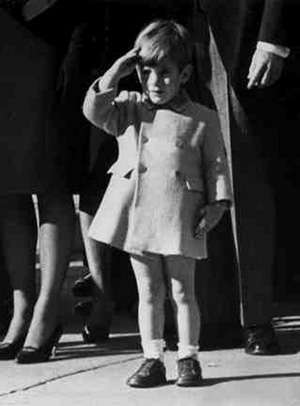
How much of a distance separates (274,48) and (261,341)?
119 centimetres

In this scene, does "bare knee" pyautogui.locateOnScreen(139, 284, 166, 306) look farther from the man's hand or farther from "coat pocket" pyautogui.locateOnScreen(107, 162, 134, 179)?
the man's hand

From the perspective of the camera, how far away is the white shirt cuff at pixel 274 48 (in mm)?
5082

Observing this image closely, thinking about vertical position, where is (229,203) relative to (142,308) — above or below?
above

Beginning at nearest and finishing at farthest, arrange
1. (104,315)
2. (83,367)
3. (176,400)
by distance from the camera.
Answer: (176,400) → (83,367) → (104,315)

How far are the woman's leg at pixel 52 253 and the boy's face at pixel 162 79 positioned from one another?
818mm

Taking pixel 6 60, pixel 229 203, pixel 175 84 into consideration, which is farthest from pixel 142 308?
pixel 6 60

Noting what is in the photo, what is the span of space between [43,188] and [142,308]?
0.76 m

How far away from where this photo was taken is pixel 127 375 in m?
5.09

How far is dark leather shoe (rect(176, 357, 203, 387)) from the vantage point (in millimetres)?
4863

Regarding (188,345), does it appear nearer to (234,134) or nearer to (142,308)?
(142,308)

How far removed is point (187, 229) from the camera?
15.8 feet

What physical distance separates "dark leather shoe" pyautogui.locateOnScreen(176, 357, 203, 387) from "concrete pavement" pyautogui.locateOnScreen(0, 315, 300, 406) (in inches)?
1.2

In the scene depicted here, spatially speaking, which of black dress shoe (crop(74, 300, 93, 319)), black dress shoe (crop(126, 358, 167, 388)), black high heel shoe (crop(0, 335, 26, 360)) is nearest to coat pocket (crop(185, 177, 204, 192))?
black dress shoe (crop(126, 358, 167, 388))

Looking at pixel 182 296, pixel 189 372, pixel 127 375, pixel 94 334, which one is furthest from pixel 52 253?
pixel 189 372
